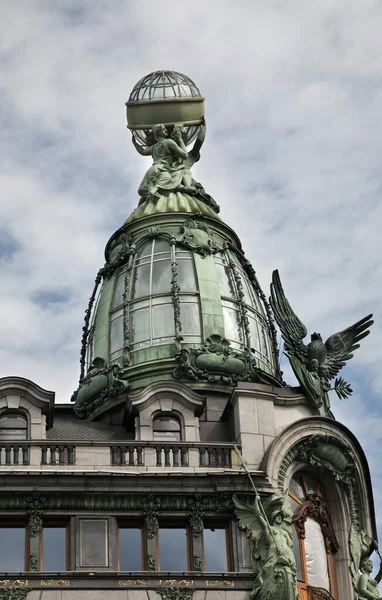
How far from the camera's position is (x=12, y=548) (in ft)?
170

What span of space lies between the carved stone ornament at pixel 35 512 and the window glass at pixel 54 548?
39cm

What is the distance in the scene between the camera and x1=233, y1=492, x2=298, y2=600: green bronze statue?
5075 centimetres

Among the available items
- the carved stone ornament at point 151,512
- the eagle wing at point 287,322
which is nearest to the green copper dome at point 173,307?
the eagle wing at point 287,322

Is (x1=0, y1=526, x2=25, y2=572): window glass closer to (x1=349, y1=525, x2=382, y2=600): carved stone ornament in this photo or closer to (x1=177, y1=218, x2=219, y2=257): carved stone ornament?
(x1=349, y1=525, x2=382, y2=600): carved stone ornament

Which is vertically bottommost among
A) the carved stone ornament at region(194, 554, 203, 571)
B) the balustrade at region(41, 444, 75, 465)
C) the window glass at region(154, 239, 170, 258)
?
the carved stone ornament at region(194, 554, 203, 571)

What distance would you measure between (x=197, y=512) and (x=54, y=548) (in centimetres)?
466

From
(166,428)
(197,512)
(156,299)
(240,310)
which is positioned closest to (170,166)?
(156,299)

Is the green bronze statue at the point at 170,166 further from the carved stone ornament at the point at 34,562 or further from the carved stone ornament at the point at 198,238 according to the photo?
the carved stone ornament at the point at 34,562

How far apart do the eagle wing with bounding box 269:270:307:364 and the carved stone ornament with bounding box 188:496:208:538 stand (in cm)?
789

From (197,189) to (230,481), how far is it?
1674cm

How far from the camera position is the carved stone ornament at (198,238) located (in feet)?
205

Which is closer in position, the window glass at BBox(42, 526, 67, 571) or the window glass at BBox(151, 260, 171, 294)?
the window glass at BBox(42, 526, 67, 571)

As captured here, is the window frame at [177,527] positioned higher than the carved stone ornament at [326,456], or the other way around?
the carved stone ornament at [326,456]

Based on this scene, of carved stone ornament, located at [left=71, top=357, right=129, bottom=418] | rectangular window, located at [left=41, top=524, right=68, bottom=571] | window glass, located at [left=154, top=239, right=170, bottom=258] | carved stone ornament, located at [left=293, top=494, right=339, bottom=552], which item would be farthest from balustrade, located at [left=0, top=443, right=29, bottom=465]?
window glass, located at [left=154, top=239, right=170, bottom=258]
